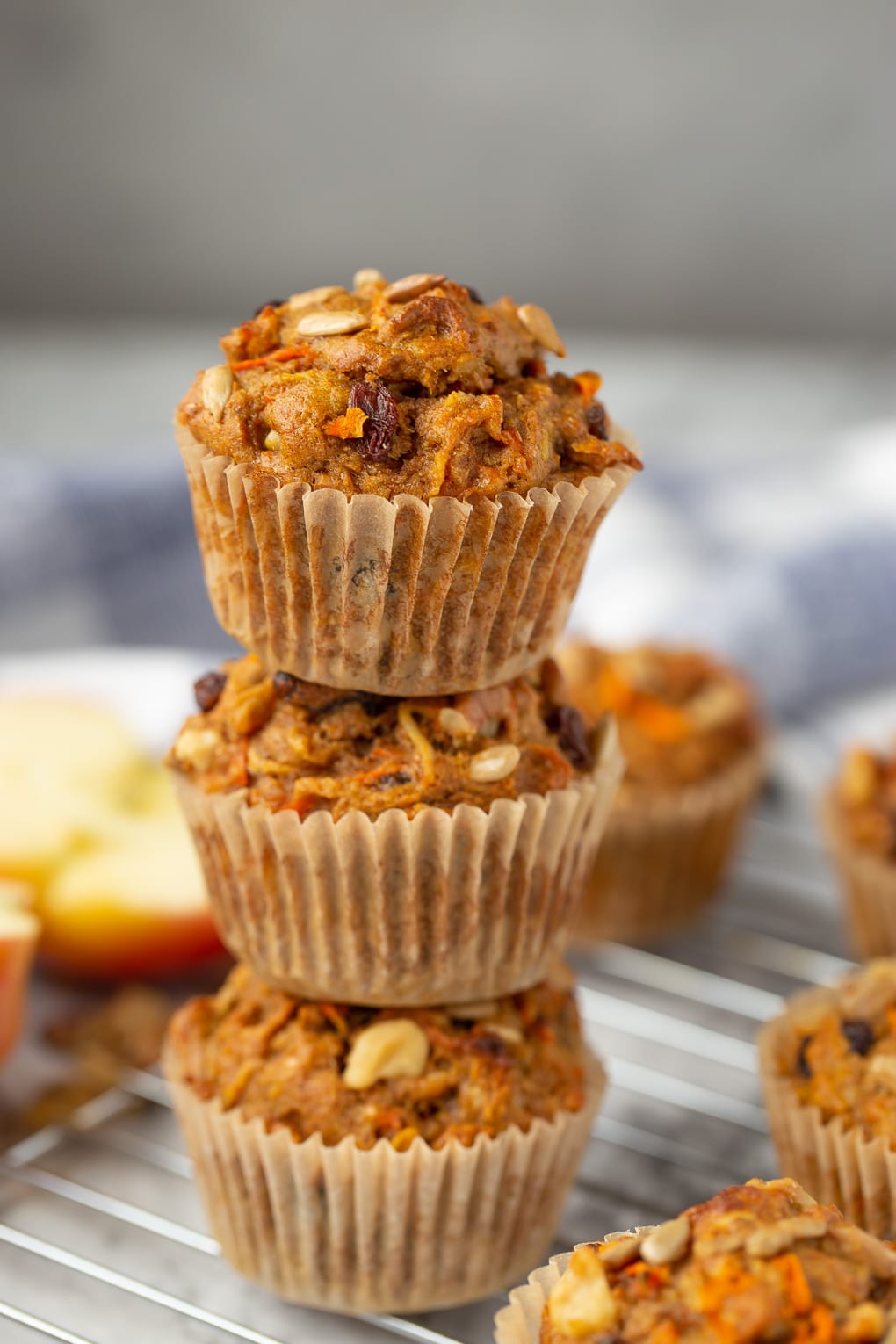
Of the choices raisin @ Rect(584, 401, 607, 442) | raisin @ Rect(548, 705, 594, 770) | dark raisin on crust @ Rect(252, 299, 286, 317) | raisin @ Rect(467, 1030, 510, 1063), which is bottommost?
raisin @ Rect(467, 1030, 510, 1063)

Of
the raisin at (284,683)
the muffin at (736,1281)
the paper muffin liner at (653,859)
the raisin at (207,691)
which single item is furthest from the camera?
the paper muffin liner at (653,859)

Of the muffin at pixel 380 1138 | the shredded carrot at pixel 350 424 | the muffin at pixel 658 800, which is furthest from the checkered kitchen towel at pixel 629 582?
the shredded carrot at pixel 350 424

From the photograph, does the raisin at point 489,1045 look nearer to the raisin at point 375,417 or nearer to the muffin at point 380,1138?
the muffin at point 380,1138

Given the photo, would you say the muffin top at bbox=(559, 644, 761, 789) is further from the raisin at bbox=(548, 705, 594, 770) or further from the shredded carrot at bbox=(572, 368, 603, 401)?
the shredded carrot at bbox=(572, 368, 603, 401)

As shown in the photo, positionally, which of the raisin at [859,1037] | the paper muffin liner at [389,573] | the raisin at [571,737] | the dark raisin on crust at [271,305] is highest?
the dark raisin on crust at [271,305]

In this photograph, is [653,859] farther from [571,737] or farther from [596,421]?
[596,421]

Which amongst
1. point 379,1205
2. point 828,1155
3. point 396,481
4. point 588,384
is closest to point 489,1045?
point 379,1205

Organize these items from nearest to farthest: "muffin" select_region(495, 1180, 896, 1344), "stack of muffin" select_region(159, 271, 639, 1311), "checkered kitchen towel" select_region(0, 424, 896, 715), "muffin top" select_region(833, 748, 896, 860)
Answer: "muffin" select_region(495, 1180, 896, 1344) → "stack of muffin" select_region(159, 271, 639, 1311) → "muffin top" select_region(833, 748, 896, 860) → "checkered kitchen towel" select_region(0, 424, 896, 715)

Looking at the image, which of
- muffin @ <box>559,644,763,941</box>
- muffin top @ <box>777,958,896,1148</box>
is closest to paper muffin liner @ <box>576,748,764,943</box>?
muffin @ <box>559,644,763,941</box>
